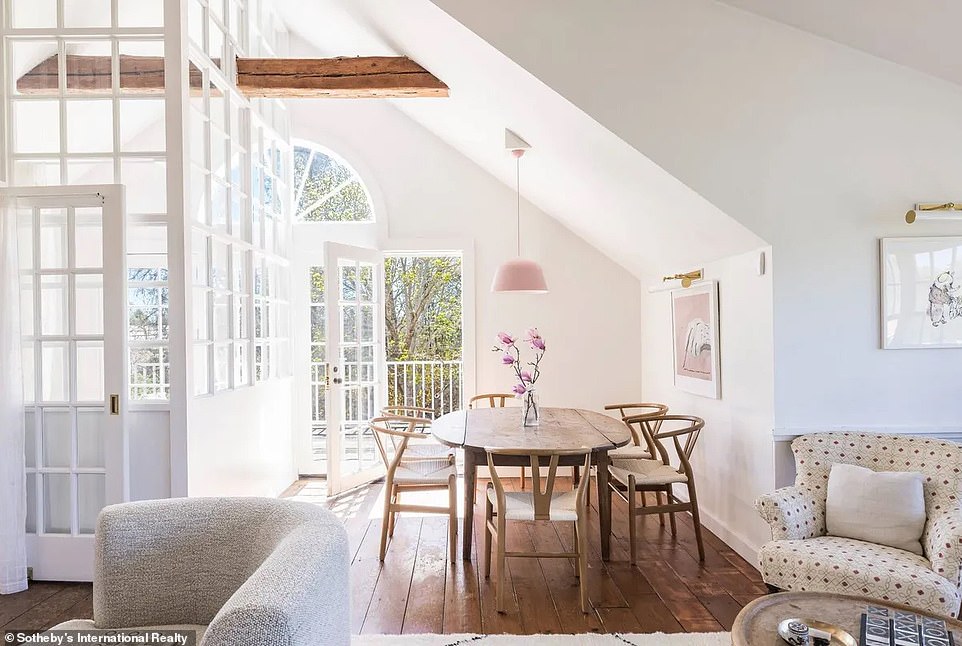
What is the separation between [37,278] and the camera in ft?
10.6

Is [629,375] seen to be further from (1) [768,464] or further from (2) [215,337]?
(2) [215,337]

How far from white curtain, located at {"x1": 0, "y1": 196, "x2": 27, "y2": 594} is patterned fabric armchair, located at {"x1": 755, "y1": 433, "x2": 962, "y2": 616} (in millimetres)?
3585

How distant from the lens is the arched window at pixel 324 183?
5590mm

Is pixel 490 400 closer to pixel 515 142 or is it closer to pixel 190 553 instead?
pixel 515 142

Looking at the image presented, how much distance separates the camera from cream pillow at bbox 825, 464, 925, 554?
8.63 feet

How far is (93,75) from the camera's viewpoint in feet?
10.9

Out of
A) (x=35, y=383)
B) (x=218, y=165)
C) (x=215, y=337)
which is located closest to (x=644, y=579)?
(x=215, y=337)

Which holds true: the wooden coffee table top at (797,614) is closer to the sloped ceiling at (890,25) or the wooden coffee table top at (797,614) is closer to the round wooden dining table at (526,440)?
the round wooden dining table at (526,440)

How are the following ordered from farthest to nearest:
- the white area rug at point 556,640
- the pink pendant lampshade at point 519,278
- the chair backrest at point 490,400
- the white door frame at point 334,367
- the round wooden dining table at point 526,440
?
1. the chair backrest at point 490,400
2. the white door frame at point 334,367
3. the pink pendant lampshade at point 519,278
4. the round wooden dining table at point 526,440
5. the white area rug at point 556,640

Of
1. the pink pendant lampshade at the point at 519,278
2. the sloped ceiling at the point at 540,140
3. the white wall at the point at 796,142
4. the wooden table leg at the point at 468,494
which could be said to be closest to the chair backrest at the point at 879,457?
the white wall at the point at 796,142

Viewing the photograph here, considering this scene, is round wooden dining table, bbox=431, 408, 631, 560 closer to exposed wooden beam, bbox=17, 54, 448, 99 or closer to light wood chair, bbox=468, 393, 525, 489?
light wood chair, bbox=468, 393, 525, 489

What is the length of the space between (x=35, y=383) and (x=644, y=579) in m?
3.39

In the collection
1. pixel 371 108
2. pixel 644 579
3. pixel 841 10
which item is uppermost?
pixel 371 108

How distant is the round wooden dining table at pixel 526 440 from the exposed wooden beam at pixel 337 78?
2.33m
